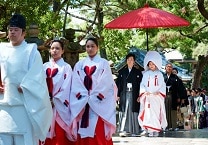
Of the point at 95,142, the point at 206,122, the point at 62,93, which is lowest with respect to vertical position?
the point at 206,122

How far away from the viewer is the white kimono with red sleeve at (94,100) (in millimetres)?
Answer: 7734

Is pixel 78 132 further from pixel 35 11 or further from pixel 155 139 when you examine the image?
pixel 35 11

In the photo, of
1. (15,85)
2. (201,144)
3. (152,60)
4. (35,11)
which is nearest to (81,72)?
(15,85)

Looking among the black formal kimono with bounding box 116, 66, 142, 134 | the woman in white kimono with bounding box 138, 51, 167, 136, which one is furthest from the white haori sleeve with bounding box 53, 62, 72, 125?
the black formal kimono with bounding box 116, 66, 142, 134

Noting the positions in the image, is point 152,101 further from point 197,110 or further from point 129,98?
point 197,110

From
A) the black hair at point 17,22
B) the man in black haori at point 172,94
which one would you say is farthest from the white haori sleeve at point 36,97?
the man in black haori at point 172,94

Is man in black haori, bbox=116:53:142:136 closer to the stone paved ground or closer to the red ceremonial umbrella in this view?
the stone paved ground

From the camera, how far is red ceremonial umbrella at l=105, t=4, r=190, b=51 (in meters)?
12.4

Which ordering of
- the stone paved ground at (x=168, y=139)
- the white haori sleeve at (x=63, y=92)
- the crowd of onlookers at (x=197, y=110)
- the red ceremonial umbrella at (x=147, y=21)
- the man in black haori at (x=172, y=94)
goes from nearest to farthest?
the white haori sleeve at (x=63, y=92), the stone paved ground at (x=168, y=139), the red ceremonial umbrella at (x=147, y=21), the man in black haori at (x=172, y=94), the crowd of onlookers at (x=197, y=110)

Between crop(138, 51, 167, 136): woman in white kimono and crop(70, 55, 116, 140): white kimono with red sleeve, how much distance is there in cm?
443

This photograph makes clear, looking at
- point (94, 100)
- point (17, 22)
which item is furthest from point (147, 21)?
point (17, 22)

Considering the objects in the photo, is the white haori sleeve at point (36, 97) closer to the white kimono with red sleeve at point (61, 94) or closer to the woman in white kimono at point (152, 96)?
the white kimono with red sleeve at point (61, 94)

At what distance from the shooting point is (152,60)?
1216cm

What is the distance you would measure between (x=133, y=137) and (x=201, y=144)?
2.01m
